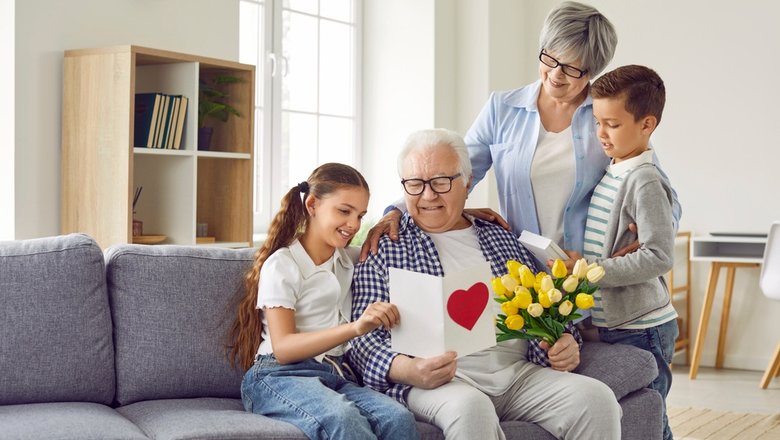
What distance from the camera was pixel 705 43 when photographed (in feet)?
17.8

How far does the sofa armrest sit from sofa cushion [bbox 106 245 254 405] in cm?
89

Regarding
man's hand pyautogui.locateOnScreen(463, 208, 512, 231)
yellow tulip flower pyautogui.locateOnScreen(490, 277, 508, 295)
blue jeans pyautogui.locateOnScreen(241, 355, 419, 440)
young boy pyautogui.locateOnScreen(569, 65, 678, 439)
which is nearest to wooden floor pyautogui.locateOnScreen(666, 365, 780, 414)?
young boy pyautogui.locateOnScreen(569, 65, 678, 439)

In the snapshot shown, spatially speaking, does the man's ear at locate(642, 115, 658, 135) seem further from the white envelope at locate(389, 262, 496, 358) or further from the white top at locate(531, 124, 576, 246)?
the white envelope at locate(389, 262, 496, 358)

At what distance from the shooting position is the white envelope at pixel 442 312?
2.08 m

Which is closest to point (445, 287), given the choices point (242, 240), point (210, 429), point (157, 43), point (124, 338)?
point (210, 429)


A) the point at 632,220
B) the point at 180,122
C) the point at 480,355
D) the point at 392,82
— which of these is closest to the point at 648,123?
the point at 632,220

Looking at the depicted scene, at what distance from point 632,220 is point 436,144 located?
1.75 ft

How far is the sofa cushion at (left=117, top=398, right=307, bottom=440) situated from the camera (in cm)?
203

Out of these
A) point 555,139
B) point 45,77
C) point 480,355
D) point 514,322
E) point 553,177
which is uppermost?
point 45,77

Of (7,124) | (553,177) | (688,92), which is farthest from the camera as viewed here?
(688,92)

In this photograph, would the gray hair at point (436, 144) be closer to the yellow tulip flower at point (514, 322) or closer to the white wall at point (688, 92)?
the yellow tulip flower at point (514, 322)

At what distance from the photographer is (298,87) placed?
5379 mm

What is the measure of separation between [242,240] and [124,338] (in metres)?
1.59

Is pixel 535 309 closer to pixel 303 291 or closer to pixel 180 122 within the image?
pixel 303 291
